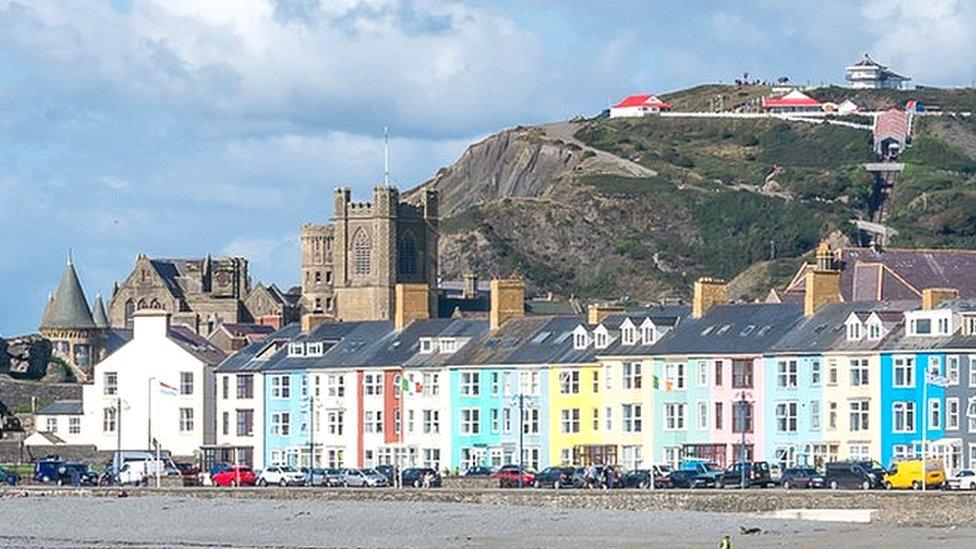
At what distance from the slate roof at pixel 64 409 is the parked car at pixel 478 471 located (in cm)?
2501

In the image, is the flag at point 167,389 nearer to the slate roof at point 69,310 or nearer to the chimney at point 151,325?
the chimney at point 151,325

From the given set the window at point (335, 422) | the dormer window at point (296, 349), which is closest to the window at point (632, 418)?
the window at point (335, 422)

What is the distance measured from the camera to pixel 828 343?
87.8 m

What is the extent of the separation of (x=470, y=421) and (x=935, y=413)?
710 inches

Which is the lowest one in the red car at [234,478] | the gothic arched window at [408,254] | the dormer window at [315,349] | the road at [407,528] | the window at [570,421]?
the road at [407,528]

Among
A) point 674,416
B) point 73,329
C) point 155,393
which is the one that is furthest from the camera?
point 73,329

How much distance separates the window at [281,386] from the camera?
102 m

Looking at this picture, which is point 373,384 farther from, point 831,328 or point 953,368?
point 953,368

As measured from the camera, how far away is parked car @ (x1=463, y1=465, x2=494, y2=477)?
86188 millimetres

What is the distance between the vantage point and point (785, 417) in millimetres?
88500

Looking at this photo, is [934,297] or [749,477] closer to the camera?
[749,477]

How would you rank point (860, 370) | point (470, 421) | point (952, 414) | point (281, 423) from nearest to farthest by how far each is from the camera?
point (952, 414)
point (860, 370)
point (470, 421)
point (281, 423)

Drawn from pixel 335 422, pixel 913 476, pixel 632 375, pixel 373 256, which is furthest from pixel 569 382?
pixel 373 256

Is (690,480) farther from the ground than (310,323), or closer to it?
closer to it
